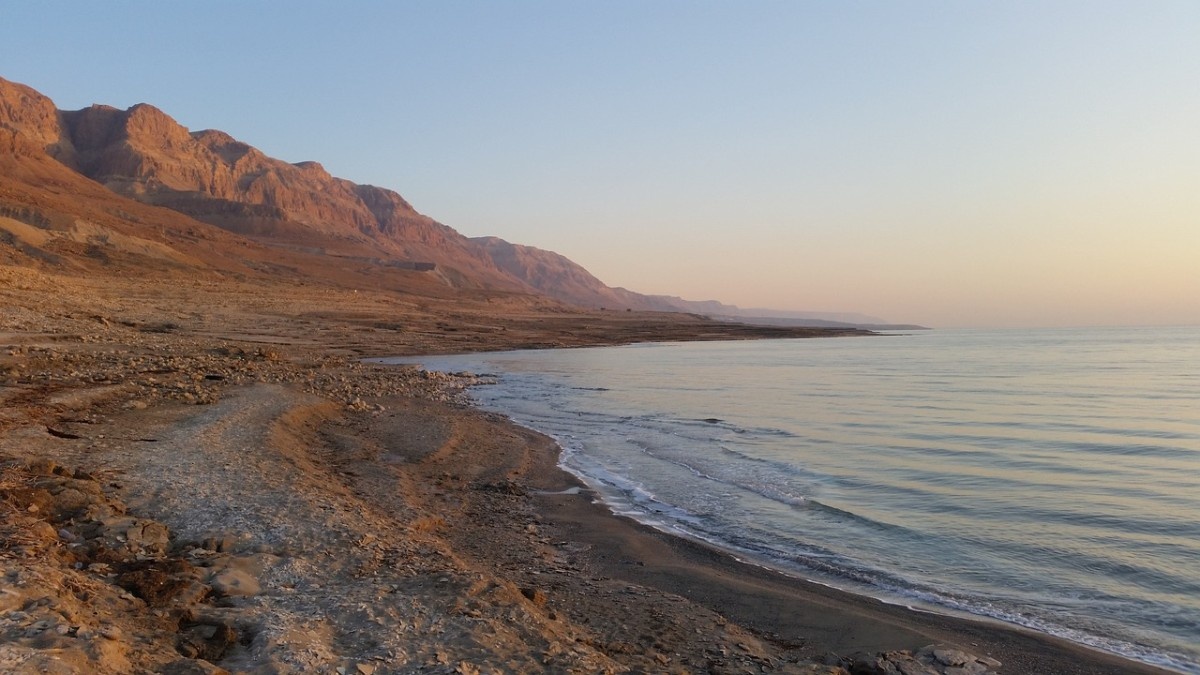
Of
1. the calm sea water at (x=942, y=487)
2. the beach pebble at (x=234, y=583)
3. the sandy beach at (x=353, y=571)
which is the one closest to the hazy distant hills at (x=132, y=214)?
the sandy beach at (x=353, y=571)

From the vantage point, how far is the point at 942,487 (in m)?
13.1

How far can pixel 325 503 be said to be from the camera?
8.69m

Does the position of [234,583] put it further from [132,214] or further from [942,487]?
[132,214]

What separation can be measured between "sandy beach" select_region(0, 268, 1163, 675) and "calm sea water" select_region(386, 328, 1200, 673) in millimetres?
997

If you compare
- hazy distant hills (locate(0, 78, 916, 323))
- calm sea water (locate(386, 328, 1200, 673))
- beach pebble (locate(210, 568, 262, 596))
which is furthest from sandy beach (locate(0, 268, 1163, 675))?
hazy distant hills (locate(0, 78, 916, 323))

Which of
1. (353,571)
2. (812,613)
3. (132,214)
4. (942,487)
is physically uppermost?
(132,214)

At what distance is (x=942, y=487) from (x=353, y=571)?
420 inches

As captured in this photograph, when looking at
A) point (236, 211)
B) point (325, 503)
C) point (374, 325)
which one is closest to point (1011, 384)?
point (325, 503)

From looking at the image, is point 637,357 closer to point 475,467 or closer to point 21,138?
point 475,467

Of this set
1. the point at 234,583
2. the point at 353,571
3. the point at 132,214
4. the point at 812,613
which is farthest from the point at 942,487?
the point at 132,214

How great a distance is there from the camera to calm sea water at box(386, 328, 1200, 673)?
8.21 meters

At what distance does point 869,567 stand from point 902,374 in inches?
1340

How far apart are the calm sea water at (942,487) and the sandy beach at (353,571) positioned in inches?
39.3

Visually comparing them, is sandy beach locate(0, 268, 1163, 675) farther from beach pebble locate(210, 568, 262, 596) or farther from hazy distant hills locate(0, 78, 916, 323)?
hazy distant hills locate(0, 78, 916, 323)
